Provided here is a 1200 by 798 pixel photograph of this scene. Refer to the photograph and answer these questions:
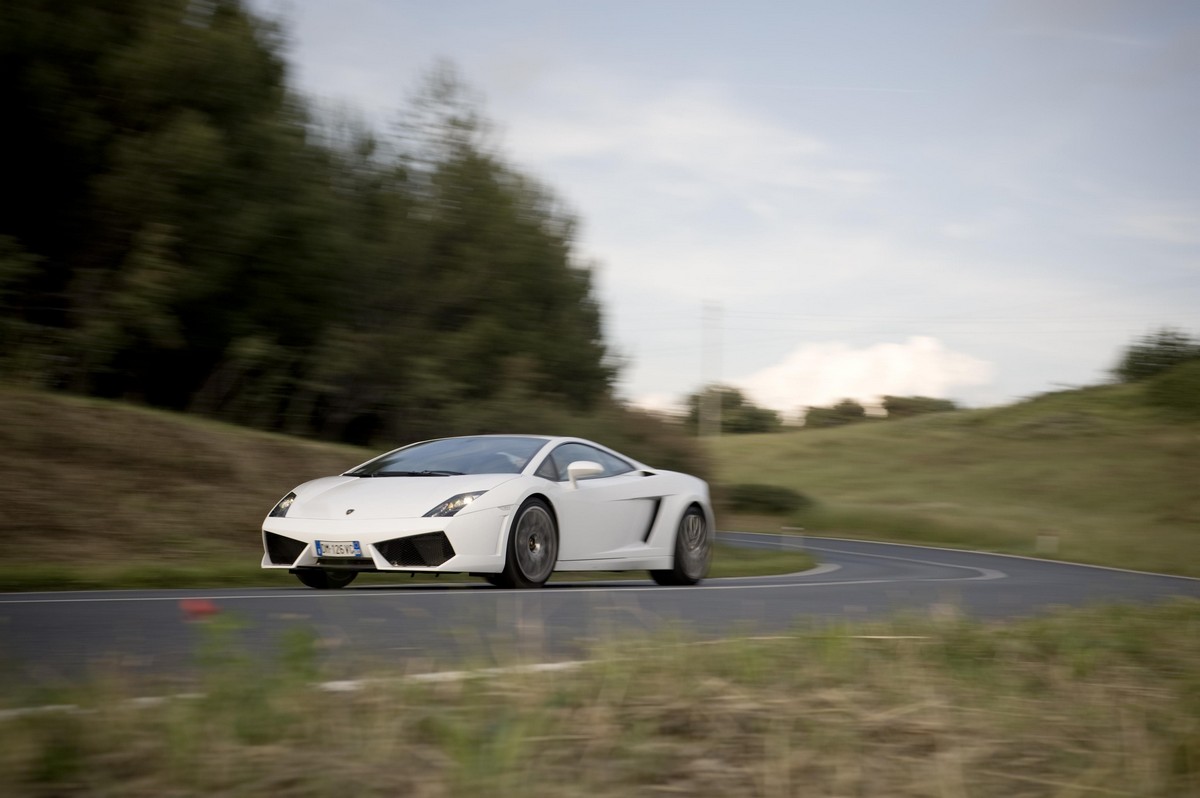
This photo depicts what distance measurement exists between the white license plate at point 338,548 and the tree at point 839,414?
9218 cm

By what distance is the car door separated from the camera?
427 inches

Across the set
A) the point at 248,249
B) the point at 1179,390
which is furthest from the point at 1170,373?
the point at 248,249

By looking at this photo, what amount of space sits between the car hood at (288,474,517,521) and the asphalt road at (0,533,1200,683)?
0.55m

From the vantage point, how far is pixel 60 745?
11.2ft

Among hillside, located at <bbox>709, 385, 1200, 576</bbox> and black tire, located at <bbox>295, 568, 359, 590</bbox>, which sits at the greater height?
hillside, located at <bbox>709, 385, 1200, 576</bbox>

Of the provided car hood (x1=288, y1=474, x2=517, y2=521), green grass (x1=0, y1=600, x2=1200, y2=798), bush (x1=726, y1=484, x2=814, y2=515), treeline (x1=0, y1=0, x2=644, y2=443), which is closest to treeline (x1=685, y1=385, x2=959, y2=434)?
bush (x1=726, y1=484, x2=814, y2=515)

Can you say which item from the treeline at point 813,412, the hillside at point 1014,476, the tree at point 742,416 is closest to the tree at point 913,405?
the treeline at point 813,412

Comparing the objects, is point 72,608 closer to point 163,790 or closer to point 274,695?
point 274,695

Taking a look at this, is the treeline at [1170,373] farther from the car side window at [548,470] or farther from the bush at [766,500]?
the car side window at [548,470]

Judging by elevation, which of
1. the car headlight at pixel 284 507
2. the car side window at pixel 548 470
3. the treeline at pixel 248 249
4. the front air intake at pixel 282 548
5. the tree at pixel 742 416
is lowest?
the front air intake at pixel 282 548

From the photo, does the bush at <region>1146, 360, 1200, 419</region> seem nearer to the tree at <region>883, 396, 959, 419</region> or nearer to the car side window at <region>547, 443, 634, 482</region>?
the tree at <region>883, 396, 959, 419</region>

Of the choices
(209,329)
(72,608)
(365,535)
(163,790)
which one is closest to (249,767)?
(163,790)

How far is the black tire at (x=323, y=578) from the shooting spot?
34.3 feet

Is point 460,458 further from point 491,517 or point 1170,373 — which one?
point 1170,373
